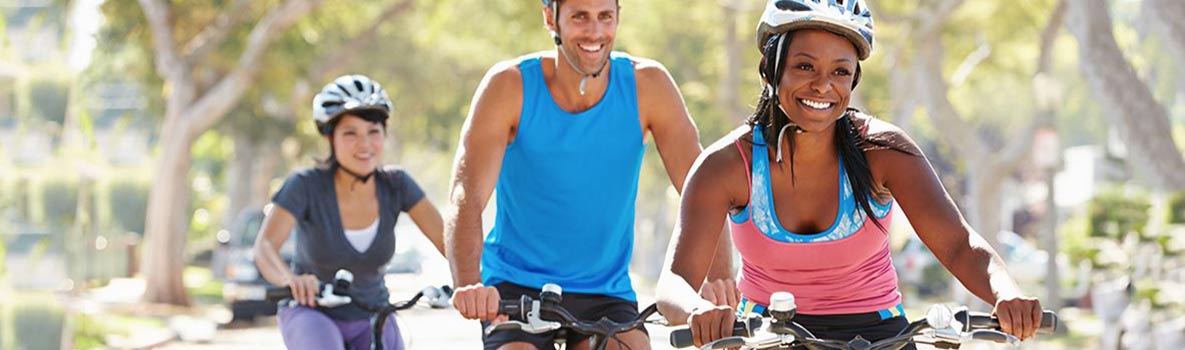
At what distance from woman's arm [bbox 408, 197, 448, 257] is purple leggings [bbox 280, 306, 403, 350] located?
0.47 m

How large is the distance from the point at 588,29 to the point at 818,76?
125cm

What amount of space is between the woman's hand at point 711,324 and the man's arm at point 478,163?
4.47ft

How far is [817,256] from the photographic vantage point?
193 inches

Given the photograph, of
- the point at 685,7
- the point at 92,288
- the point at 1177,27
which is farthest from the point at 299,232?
the point at 685,7

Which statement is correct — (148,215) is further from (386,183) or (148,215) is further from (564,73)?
(564,73)

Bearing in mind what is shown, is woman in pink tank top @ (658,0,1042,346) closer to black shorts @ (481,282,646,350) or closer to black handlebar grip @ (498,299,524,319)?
black handlebar grip @ (498,299,524,319)

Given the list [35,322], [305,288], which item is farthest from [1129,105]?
[305,288]

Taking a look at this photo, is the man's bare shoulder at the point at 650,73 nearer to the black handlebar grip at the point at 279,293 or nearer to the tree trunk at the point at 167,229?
the black handlebar grip at the point at 279,293

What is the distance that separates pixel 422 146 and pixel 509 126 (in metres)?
43.3

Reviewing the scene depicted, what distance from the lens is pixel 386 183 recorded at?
745 centimetres

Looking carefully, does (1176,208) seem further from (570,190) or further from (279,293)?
(570,190)

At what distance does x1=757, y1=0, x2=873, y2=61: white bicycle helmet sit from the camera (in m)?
4.62

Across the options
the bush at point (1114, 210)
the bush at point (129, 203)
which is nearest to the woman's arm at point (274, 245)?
the bush at point (1114, 210)

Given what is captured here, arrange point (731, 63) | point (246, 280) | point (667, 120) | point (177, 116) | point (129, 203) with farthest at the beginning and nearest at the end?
point (731, 63) → point (177, 116) → point (129, 203) → point (246, 280) → point (667, 120)
